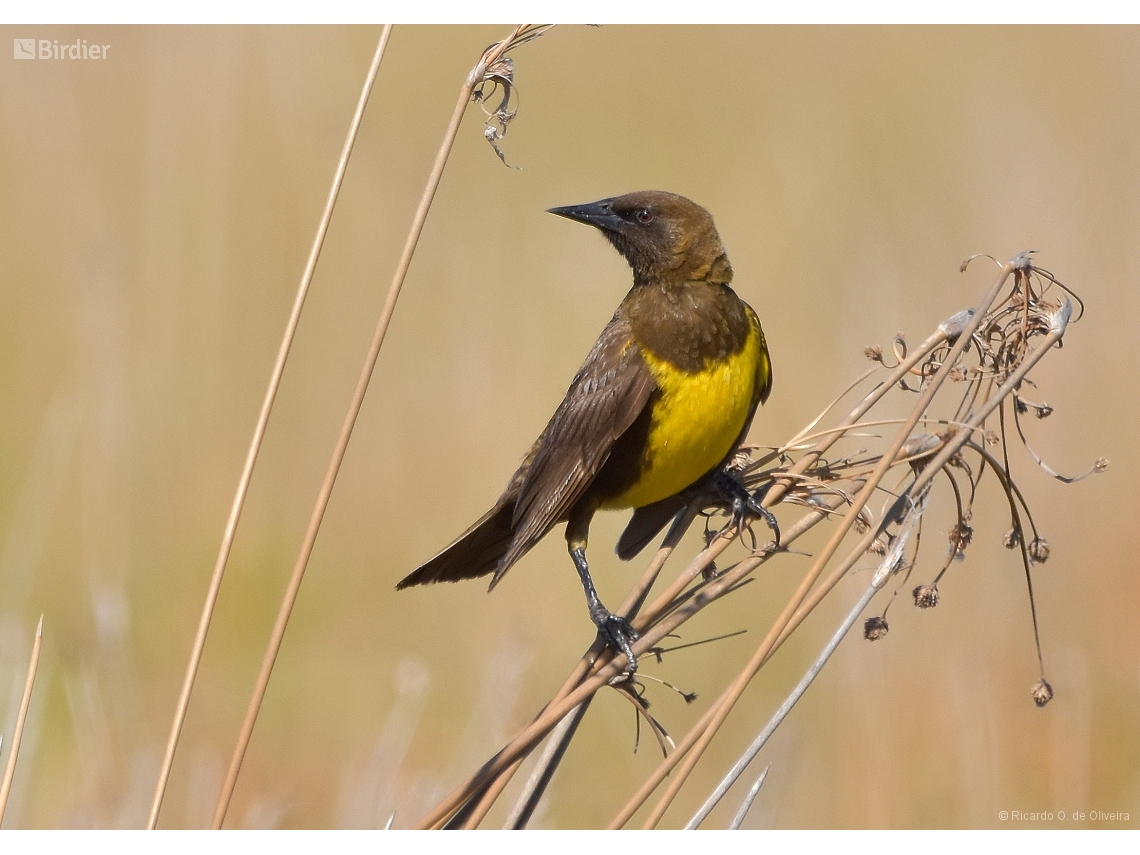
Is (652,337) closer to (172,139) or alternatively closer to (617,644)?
(617,644)

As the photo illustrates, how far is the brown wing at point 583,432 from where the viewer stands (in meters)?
3.08

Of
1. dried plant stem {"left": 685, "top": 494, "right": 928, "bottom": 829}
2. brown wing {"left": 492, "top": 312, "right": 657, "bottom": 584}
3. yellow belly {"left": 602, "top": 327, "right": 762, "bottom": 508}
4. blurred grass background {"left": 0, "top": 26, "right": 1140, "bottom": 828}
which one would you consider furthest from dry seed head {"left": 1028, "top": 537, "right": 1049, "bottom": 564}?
blurred grass background {"left": 0, "top": 26, "right": 1140, "bottom": 828}

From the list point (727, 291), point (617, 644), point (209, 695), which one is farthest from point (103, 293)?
point (617, 644)

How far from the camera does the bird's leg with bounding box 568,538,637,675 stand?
7.78ft

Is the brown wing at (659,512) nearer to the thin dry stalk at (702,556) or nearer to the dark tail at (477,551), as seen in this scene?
the dark tail at (477,551)

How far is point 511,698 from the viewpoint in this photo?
3.48 metres

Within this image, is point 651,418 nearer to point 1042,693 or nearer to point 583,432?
point 583,432

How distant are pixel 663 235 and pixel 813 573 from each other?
5.49ft

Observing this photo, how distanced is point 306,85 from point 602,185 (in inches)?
58.6

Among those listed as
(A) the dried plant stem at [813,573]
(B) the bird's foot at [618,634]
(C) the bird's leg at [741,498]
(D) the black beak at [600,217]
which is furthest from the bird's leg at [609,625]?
(D) the black beak at [600,217]

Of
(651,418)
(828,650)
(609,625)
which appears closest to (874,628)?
(828,650)

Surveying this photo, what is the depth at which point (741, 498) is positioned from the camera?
307 centimetres

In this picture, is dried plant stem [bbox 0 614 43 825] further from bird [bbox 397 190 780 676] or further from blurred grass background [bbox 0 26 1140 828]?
blurred grass background [bbox 0 26 1140 828]
